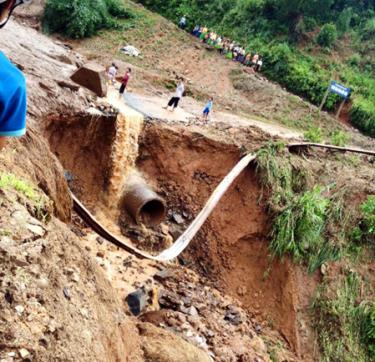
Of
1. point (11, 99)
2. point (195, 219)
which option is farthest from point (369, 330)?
point (11, 99)

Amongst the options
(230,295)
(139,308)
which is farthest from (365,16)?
(139,308)

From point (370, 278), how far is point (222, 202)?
13.2ft

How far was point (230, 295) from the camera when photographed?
10336 millimetres

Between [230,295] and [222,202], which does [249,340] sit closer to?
[230,295]

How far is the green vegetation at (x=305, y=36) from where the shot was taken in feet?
71.7

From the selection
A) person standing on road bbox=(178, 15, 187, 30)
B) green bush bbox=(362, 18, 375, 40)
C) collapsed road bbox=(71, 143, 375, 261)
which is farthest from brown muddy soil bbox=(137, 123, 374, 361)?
green bush bbox=(362, 18, 375, 40)

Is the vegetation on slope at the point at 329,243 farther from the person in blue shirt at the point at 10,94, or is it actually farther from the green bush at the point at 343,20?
the green bush at the point at 343,20

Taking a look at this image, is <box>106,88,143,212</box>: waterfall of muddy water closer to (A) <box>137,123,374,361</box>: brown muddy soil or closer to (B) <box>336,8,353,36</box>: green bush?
(A) <box>137,123,374,361</box>: brown muddy soil

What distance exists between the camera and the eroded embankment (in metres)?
10.3

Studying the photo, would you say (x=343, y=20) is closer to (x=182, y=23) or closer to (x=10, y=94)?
(x=182, y=23)

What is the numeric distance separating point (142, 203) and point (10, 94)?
27.6 feet

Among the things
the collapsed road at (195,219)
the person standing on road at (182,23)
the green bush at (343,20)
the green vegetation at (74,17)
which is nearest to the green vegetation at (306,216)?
the collapsed road at (195,219)

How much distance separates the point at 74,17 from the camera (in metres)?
20.1

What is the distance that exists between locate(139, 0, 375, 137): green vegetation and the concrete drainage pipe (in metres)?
13.4
